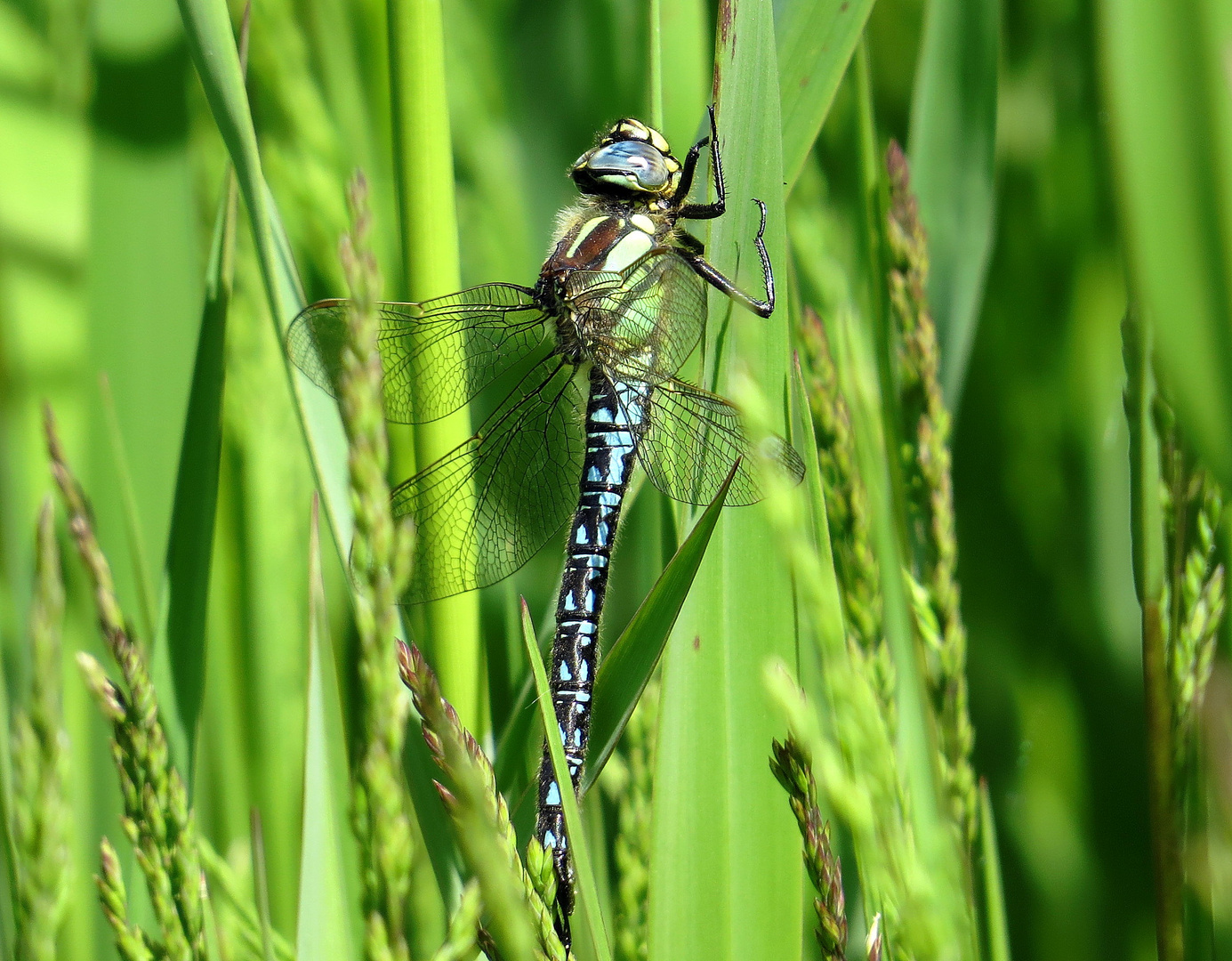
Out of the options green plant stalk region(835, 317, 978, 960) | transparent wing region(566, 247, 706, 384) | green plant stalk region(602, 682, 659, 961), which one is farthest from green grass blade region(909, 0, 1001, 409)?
green plant stalk region(602, 682, 659, 961)

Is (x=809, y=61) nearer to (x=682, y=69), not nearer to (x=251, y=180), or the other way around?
(x=682, y=69)

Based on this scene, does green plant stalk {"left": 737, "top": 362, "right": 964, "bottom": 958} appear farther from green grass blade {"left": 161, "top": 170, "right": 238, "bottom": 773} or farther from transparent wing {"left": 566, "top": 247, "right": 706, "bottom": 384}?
transparent wing {"left": 566, "top": 247, "right": 706, "bottom": 384}

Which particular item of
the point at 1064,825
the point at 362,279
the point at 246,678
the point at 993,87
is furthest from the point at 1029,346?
the point at 246,678

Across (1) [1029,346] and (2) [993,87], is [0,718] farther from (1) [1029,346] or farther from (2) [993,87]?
(1) [1029,346]

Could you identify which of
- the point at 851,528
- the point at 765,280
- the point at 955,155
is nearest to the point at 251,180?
the point at 765,280

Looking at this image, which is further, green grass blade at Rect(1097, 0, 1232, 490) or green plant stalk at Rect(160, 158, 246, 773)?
green plant stalk at Rect(160, 158, 246, 773)
